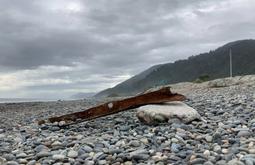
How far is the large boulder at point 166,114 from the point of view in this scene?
28.3 feet

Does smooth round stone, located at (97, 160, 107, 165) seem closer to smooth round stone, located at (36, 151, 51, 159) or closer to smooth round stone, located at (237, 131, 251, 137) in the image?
smooth round stone, located at (36, 151, 51, 159)

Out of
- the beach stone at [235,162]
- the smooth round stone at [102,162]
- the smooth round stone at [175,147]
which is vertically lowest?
the beach stone at [235,162]

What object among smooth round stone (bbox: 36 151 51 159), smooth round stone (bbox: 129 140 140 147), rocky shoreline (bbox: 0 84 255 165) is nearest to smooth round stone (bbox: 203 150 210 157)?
rocky shoreline (bbox: 0 84 255 165)

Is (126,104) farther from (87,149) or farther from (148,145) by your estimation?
(87,149)

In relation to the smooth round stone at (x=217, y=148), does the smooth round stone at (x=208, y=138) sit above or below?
above

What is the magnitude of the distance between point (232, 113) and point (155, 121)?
1.93 m

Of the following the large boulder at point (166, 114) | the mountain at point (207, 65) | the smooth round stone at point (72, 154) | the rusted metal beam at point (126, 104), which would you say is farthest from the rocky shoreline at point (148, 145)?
the mountain at point (207, 65)

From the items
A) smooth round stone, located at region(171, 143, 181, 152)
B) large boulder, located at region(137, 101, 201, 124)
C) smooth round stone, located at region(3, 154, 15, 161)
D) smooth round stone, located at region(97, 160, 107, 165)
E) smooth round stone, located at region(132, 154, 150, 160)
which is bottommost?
smooth round stone, located at region(97, 160, 107, 165)

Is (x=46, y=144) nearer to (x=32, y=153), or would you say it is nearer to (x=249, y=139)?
(x=32, y=153)

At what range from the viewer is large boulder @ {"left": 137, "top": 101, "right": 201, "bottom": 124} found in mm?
8625

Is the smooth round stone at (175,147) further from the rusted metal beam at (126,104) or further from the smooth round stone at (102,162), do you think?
the rusted metal beam at (126,104)

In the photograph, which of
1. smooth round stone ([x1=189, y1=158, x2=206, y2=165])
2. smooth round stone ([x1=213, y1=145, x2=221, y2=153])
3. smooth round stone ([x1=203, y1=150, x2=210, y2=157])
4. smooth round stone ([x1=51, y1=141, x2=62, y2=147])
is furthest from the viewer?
smooth round stone ([x1=51, y1=141, x2=62, y2=147])

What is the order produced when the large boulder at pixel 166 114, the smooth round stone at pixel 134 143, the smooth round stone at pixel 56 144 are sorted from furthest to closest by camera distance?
the large boulder at pixel 166 114 < the smooth round stone at pixel 56 144 < the smooth round stone at pixel 134 143

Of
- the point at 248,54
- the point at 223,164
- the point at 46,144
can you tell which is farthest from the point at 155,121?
the point at 248,54
